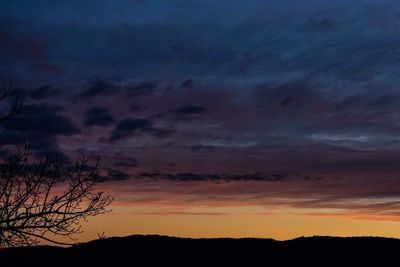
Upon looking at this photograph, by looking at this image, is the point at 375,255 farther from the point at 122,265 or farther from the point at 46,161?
the point at 46,161

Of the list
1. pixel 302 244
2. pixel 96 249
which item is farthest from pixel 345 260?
pixel 96 249

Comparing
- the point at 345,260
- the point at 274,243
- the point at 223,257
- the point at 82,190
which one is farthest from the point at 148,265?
the point at 82,190

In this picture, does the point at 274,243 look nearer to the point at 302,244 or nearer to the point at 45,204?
the point at 302,244

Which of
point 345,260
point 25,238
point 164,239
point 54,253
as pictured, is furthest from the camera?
point 164,239

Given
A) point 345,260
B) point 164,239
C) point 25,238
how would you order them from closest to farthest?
point 25,238 → point 345,260 → point 164,239

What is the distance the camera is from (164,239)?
135 ft

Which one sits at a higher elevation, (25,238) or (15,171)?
(15,171)

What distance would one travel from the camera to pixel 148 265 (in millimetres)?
36094

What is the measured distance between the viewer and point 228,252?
3797cm

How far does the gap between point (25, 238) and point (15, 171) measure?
164cm

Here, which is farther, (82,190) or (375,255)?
(375,255)

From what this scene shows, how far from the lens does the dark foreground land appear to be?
35250mm

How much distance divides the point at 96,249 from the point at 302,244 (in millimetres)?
12906

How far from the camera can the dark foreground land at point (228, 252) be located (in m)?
35.2
